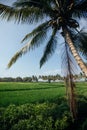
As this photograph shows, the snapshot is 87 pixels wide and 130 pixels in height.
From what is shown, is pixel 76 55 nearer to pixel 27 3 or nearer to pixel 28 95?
pixel 27 3

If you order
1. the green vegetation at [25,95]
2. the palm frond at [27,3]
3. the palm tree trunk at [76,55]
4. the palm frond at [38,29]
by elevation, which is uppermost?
the palm frond at [27,3]

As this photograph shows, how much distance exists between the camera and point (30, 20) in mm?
8531

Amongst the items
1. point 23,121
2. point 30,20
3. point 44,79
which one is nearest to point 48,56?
point 30,20

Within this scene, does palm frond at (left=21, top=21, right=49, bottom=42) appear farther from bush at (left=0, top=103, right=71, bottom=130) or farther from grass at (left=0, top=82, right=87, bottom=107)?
bush at (left=0, top=103, right=71, bottom=130)

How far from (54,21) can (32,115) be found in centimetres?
320

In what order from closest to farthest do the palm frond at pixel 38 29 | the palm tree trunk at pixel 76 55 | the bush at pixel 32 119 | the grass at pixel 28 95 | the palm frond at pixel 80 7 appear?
the palm tree trunk at pixel 76 55
the bush at pixel 32 119
the palm frond at pixel 80 7
the palm frond at pixel 38 29
the grass at pixel 28 95

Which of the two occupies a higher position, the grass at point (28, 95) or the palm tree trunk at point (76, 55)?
the palm tree trunk at point (76, 55)

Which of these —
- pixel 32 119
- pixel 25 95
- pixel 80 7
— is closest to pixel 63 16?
pixel 80 7

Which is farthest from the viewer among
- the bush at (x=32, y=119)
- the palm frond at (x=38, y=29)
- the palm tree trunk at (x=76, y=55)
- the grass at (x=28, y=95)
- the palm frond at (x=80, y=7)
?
the grass at (x=28, y=95)

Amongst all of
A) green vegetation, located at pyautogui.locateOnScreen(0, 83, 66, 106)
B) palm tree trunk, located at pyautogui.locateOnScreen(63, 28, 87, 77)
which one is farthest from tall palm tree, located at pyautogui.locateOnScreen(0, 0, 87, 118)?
green vegetation, located at pyautogui.locateOnScreen(0, 83, 66, 106)

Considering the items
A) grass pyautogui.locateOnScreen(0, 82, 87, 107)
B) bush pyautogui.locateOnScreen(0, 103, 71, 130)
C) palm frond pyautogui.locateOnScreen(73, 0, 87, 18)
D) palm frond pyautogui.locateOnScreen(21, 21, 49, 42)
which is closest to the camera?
bush pyautogui.locateOnScreen(0, 103, 71, 130)

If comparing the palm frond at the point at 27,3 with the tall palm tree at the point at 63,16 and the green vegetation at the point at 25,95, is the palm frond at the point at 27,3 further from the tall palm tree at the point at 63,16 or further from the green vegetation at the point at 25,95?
the green vegetation at the point at 25,95

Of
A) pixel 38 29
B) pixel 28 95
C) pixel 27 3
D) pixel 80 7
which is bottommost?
pixel 28 95

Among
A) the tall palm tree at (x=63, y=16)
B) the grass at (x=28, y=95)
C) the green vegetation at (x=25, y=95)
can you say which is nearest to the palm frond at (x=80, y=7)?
the tall palm tree at (x=63, y=16)
